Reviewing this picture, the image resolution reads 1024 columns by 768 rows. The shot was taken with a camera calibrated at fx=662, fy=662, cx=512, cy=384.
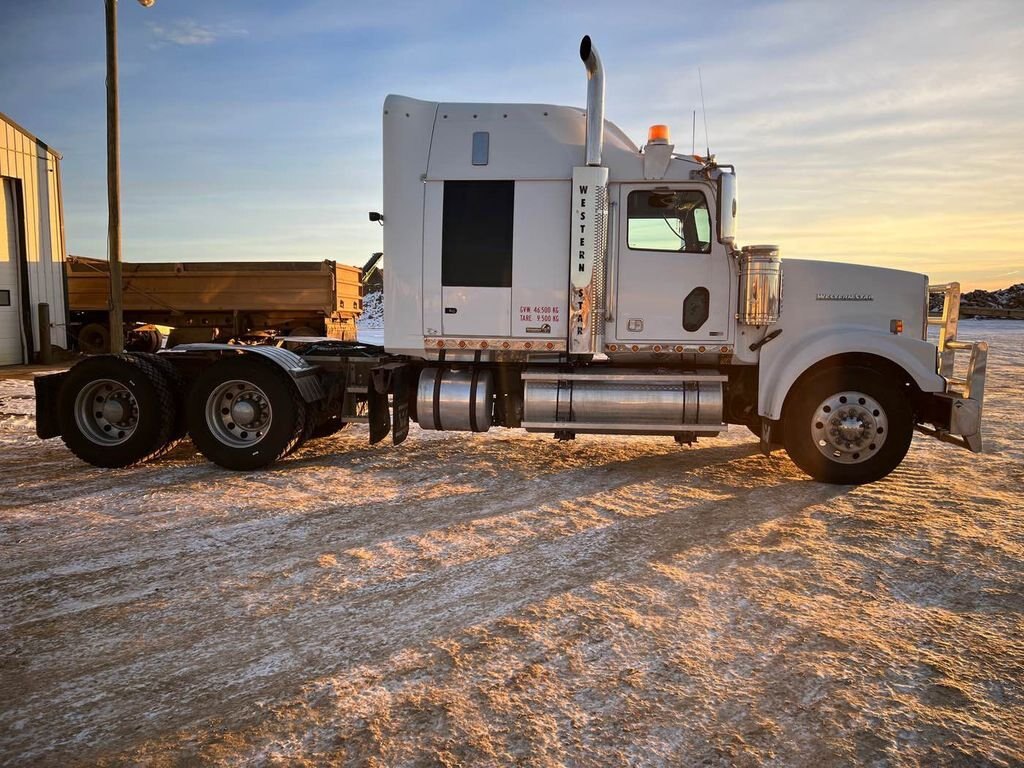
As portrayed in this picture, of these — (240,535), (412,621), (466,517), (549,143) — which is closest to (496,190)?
→ (549,143)

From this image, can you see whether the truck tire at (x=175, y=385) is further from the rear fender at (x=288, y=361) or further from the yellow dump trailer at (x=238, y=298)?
the yellow dump trailer at (x=238, y=298)

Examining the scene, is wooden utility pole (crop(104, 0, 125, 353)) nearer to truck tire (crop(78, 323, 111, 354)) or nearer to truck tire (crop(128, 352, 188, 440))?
truck tire (crop(78, 323, 111, 354))

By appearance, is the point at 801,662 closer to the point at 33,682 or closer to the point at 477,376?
the point at 33,682

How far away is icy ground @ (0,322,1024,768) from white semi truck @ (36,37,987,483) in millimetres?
648

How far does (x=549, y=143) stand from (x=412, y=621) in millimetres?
4724

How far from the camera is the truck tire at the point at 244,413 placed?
6555 millimetres

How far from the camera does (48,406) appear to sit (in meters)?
6.80

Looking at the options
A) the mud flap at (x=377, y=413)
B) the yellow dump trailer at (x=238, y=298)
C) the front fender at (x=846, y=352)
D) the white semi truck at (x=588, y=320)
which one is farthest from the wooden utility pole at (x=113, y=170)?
the front fender at (x=846, y=352)

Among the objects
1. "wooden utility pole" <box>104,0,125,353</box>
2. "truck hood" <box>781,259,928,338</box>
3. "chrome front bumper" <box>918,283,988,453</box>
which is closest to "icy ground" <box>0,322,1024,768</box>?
"chrome front bumper" <box>918,283,988,453</box>

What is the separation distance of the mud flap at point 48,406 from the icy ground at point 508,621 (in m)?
0.65

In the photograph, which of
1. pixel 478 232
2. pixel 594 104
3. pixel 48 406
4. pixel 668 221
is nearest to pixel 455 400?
pixel 478 232

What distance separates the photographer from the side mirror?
620 centimetres

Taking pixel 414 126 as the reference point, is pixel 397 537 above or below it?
below

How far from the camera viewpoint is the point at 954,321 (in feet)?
21.5
